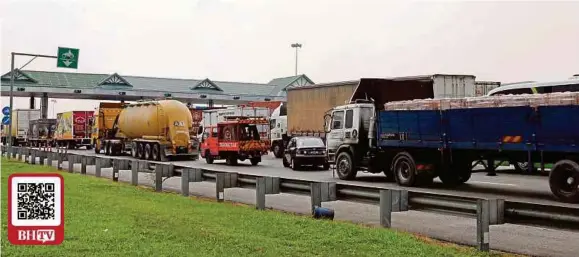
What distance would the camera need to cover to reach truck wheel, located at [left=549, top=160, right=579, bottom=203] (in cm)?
1537

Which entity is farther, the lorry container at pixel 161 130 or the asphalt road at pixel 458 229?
the lorry container at pixel 161 130

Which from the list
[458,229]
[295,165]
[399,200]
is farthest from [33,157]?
[399,200]

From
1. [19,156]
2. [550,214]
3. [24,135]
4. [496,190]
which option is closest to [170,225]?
[550,214]

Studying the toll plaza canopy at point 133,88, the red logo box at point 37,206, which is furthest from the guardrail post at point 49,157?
the toll plaza canopy at point 133,88

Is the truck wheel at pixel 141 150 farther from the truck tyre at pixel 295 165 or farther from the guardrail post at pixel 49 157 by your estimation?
the truck tyre at pixel 295 165

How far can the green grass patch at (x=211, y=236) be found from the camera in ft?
23.7

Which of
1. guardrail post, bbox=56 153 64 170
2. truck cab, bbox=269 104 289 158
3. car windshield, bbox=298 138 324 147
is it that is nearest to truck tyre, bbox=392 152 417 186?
car windshield, bbox=298 138 324 147

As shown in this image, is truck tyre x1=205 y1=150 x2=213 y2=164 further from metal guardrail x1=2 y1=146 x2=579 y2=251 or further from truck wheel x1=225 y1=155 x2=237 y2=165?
metal guardrail x1=2 y1=146 x2=579 y2=251

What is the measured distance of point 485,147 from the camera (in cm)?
1752

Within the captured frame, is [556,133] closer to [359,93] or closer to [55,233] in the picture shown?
[359,93]

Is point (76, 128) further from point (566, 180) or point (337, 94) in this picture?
point (566, 180)

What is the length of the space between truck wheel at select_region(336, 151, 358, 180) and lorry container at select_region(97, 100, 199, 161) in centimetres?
1481

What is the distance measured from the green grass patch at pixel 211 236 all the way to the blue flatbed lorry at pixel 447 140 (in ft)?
26.9

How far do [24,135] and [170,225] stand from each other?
6623cm
